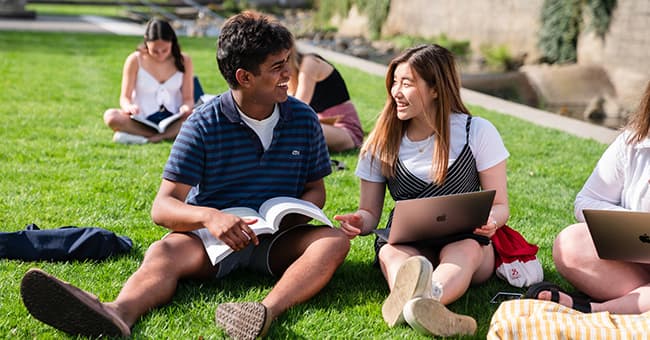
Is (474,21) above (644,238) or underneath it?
underneath

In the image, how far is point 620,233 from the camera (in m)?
3.19

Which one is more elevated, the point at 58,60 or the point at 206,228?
the point at 206,228

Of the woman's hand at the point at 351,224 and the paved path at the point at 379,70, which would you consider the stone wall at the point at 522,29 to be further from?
the woman's hand at the point at 351,224

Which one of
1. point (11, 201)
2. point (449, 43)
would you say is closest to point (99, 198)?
point (11, 201)

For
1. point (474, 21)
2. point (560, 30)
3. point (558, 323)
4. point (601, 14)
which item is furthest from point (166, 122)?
point (474, 21)

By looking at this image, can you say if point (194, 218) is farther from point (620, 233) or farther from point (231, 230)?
point (620, 233)

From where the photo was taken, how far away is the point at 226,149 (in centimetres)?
354

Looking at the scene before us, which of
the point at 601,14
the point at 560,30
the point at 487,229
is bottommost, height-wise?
the point at 560,30

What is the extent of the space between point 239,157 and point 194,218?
40cm

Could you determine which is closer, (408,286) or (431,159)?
(408,286)

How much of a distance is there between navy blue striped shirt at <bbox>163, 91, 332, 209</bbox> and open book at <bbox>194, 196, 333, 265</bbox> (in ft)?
0.44

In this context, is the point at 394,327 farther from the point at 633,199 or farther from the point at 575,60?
the point at 575,60

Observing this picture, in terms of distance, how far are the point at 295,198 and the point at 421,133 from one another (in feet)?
2.08

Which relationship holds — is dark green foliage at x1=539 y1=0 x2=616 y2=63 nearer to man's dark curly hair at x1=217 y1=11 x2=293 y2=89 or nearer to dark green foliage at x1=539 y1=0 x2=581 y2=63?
dark green foliage at x1=539 y1=0 x2=581 y2=63
